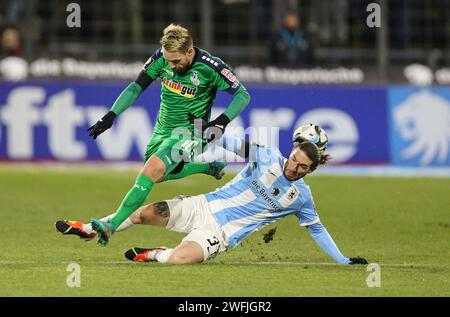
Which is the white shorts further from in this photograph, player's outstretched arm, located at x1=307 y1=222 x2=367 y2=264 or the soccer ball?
the soccer ball

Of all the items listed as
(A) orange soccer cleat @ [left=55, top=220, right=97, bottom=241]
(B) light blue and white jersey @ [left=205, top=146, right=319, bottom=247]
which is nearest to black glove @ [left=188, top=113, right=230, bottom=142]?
(B) light blue and white jersey @ [left=205, top=146, right=319, bottom=247]

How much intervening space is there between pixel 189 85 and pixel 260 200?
1533 mm

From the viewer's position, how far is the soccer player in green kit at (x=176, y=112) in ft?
33.0

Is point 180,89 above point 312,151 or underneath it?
above

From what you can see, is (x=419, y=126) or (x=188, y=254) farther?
→ (x=419, y=126)

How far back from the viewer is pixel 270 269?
1002 cm

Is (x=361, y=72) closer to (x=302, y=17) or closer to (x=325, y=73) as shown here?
(x=325, y=73)

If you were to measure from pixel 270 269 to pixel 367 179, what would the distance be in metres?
8.63

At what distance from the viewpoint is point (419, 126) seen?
1931 cm

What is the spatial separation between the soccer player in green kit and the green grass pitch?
0.56 metres

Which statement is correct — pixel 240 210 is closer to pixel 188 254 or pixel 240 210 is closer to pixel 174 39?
pixel 188 254

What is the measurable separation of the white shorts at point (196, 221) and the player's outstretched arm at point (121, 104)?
87 cm

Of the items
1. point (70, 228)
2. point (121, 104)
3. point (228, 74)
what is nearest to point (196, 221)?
point (70, 228)

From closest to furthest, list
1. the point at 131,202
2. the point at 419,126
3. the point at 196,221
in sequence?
the point at 131,202 < the point at 196,221 < the point at 419,126
